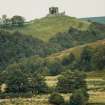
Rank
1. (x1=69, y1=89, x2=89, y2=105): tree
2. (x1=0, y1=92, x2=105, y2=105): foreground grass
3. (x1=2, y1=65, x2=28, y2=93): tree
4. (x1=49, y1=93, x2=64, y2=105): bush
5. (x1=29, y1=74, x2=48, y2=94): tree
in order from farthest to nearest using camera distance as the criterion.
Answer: (x1=29, y1=74, x2=48, y2=94): tree → (x1=2, y1=65, x2=28, y2=93): tree → (x1=0, y1=92, x2=105, y2=105): foreground grass → (x1=49, y1=93, x2=64, y2=105): bush → (x1=69, y1=89, x2=89, y2=105): tree

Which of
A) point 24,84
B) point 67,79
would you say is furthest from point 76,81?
point 24,84

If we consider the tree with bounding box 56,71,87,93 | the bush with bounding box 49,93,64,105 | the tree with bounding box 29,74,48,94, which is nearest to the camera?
the bush with bounding box 49,93,64,105

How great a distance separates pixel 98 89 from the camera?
553 feet

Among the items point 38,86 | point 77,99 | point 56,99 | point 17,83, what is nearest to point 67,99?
point 56,99

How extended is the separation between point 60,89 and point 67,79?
3.66 m

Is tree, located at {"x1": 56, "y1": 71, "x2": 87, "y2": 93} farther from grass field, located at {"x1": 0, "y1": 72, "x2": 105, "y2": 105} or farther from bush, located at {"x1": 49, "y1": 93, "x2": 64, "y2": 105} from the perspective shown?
bush, located at {"x1": 49, "y1": 93, "x2": 64, "y2": 105}

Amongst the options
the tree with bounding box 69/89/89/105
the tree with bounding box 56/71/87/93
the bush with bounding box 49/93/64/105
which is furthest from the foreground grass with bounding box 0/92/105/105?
the tree with bounding box 56/71/87/93

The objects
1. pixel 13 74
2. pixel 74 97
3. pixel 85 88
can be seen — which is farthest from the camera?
pixel 13 74

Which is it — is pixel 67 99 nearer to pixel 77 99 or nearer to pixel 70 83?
pixel 77 99

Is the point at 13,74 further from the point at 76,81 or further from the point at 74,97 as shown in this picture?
the point at 74,97

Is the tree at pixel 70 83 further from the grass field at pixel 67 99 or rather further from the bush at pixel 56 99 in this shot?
the bush at pixel 56 99

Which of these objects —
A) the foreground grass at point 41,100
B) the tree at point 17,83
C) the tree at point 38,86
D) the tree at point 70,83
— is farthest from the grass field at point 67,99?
the tree at point 17,83

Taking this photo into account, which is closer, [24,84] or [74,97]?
[74,97]

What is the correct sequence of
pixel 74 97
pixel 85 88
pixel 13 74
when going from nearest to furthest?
pixel 74 97, pixel 85 88, pixel 13 74
